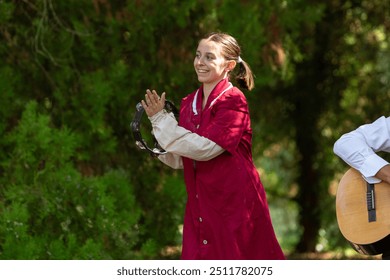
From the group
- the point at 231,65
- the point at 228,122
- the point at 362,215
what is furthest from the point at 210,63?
the point at 362,215

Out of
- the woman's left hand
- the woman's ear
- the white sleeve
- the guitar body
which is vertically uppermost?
the woman's ear

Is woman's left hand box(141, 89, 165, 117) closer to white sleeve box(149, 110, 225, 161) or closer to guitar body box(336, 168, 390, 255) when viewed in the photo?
white sleeve box(149, 110, 225, 161)

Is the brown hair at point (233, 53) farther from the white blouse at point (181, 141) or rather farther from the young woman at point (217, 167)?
the white blouse at point (181, 141)

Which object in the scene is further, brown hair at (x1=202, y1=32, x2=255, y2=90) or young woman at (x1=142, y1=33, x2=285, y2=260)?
brown hair at (x1=202, y1=32, x2=255, y2=90)

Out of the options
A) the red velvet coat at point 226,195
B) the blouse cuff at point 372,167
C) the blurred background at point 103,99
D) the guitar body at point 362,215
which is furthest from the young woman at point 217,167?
the blurred background at point 103,99

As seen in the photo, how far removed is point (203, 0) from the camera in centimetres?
771

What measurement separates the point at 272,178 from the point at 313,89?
2.44 meters

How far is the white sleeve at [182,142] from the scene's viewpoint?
157 inches

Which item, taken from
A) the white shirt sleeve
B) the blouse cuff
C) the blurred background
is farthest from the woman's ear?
the blurred background

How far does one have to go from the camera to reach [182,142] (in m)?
3.98

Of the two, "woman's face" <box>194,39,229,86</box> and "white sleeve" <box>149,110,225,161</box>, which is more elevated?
"woman's face" <box>194,39,229,86</box>

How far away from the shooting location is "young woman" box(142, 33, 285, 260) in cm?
400

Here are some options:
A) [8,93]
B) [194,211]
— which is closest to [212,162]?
[194,211]

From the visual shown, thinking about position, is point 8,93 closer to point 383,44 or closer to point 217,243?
point 217,243
